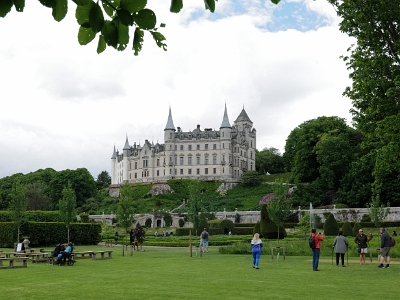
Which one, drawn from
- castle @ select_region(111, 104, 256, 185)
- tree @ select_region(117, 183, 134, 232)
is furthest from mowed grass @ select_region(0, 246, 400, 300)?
castle @ select_region(111, 104, 256, 185)

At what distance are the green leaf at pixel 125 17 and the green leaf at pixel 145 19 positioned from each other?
4 cm

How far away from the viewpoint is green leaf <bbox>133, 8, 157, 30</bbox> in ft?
9.62

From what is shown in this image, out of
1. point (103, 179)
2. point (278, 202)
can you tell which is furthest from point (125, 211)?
point (103, 179)

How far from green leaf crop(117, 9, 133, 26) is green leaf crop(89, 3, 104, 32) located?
109mm

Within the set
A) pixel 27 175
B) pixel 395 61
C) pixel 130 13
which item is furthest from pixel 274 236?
pixel 27 175

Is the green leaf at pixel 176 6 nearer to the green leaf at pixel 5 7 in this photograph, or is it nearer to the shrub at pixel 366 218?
the green leaf at pixel 5 7

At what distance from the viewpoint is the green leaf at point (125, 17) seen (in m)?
2.90

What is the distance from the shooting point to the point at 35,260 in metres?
19.6

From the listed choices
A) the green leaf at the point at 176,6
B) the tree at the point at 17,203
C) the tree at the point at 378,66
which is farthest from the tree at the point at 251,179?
the green leaf at the point at 176,6

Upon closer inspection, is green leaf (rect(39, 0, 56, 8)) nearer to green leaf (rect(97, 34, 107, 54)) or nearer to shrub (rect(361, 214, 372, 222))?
green leaf (rect(97, 34, 107, 54))

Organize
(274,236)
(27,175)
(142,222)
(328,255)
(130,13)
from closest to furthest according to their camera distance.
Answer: (130,13) < (328,255) < (274,236) < (142,222) < (27,175)

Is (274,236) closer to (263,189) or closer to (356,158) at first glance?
(356,158)

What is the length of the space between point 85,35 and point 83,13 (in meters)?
0.23

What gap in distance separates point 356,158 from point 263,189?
2603cm
